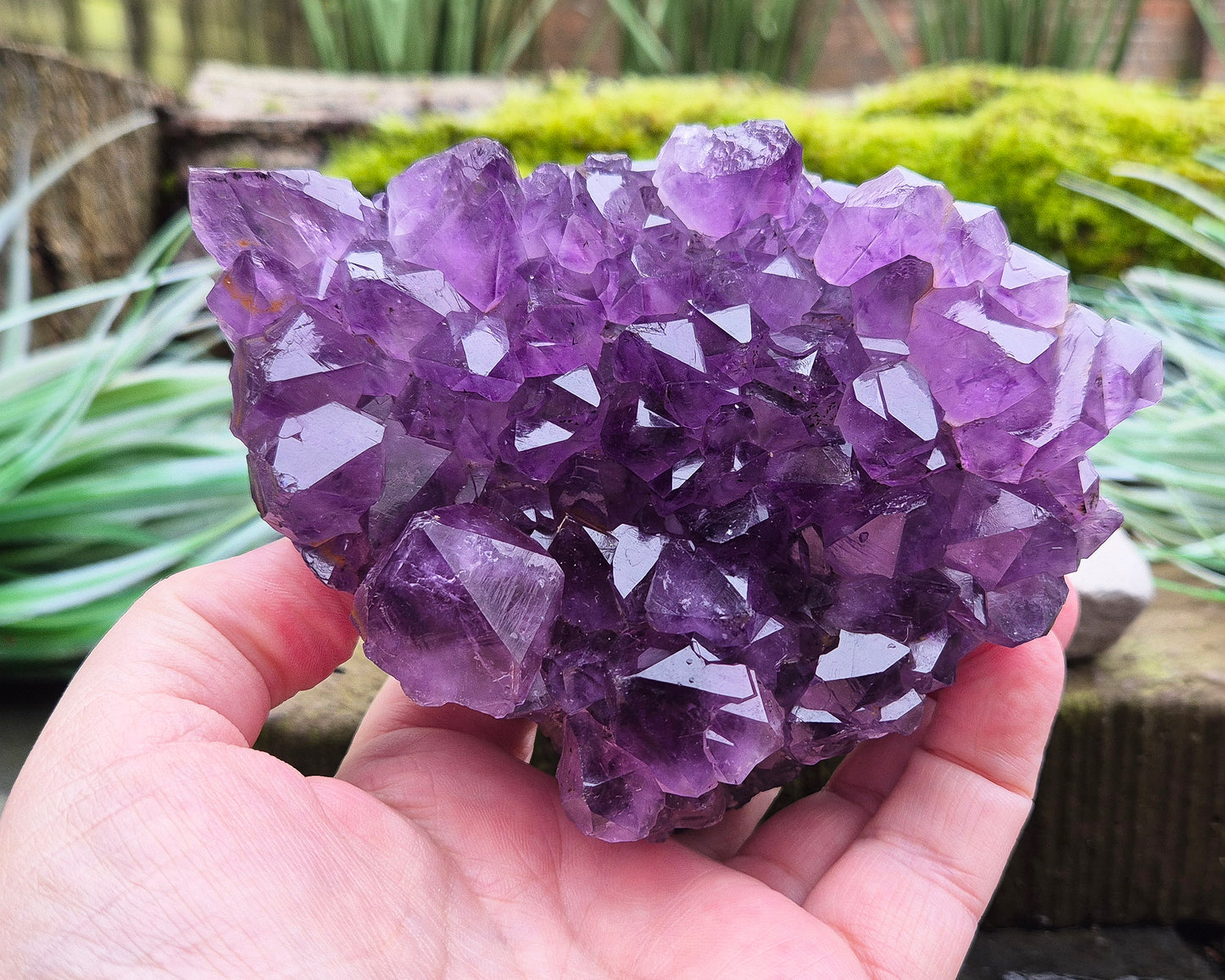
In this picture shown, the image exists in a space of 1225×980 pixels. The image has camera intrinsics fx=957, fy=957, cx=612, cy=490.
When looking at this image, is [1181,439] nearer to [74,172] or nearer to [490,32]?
[74,172]

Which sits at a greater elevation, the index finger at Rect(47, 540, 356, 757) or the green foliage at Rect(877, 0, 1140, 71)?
the green foliage at Rect(877, 0, 1140, 71)

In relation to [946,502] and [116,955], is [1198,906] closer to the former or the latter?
[946,502]

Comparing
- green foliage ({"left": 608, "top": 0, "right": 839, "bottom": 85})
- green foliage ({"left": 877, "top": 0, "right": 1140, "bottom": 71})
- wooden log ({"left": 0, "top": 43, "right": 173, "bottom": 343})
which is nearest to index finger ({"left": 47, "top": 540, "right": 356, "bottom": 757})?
wooden log ({"left": 0, "top": 43, "right": 173, "bottom": 343})

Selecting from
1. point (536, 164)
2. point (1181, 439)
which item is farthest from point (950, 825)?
point (536, 164)

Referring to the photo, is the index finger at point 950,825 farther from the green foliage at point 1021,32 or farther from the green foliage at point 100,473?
the green foliage at point 1021,32

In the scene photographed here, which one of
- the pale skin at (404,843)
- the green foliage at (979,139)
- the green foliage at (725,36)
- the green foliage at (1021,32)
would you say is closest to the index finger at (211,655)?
the pale skin at (404,843)

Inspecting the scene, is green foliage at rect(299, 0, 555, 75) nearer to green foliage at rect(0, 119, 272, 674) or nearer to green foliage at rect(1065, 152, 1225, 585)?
green foliage at rect(0, 119, 272, 674)
